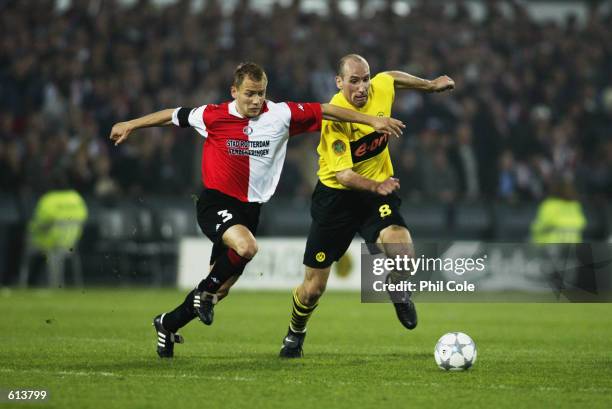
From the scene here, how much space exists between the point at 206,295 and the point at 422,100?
1345 centimetres

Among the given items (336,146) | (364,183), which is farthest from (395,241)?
(336,146)

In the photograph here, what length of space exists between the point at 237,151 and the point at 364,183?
101cm

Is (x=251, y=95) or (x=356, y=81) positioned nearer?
(x=251, y=95)

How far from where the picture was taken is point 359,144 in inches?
356

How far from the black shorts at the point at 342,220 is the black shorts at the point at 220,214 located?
633 mm

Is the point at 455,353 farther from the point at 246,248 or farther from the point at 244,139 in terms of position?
the point at 244,139

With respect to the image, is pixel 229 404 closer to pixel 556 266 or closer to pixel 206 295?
pixel 206 295

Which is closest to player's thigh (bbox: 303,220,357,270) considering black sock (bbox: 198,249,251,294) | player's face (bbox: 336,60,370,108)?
black sock (bbox: 198,249,251,294)

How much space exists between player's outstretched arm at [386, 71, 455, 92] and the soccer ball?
2.22 meters

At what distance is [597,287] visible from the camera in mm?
15656

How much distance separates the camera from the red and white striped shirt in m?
8.59

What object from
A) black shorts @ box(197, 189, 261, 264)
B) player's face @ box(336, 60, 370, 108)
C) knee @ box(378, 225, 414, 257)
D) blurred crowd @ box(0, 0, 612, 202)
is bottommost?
knee @ box(378, 225, 414, 257)

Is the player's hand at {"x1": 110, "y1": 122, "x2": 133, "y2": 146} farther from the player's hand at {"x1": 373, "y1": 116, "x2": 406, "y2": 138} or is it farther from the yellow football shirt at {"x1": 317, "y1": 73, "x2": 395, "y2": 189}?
the player's hand at {"x1": 373, "y1": 116, "x2": 406, "y2": 138}

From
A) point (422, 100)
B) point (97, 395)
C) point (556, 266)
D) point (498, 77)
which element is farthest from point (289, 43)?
point (97, 395)
